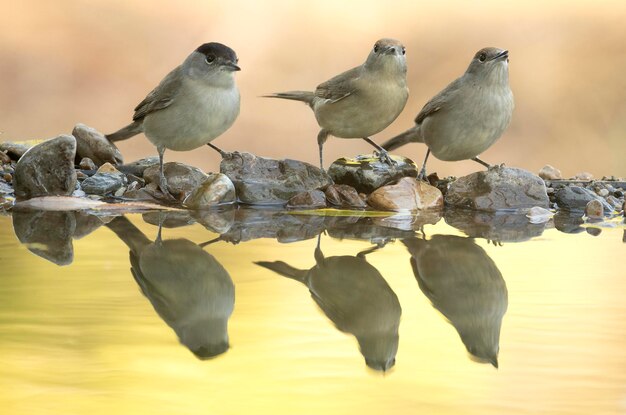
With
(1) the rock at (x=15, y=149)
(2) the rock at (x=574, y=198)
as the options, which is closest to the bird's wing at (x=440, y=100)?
(2) the rock at (x=574, y=198)


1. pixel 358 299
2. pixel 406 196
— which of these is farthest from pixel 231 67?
pixel 358 299

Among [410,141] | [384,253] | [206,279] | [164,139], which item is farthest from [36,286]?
[410,141]

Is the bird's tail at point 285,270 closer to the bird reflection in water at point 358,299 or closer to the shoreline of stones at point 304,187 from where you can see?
the bird reflection in water at point 358,299

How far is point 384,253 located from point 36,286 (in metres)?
1.51

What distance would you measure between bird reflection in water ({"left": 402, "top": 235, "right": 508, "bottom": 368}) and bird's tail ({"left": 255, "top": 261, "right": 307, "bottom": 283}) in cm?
44

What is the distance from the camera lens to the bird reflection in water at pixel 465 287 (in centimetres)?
228

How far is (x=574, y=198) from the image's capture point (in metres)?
5.79

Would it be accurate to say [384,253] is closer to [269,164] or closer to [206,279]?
[206,279]

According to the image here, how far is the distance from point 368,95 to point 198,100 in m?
1.07

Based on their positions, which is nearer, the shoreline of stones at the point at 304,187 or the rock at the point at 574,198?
the shoreline of stones at the point at 304,187

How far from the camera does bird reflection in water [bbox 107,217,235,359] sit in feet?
7.40

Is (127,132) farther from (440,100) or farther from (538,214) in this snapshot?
(538,214)

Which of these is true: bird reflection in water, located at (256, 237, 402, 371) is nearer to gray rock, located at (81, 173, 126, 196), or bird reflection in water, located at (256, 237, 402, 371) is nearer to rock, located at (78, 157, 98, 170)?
gray rock, located at (81, 173, 126, 196)

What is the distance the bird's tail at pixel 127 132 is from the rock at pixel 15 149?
139cm
